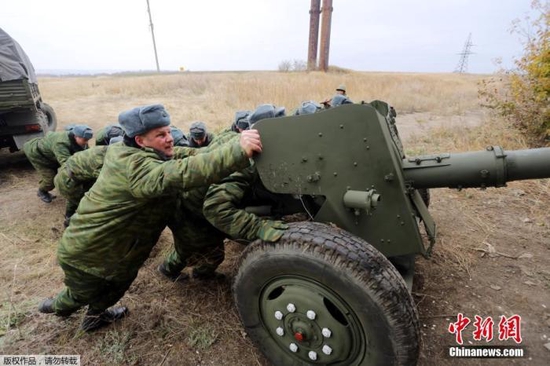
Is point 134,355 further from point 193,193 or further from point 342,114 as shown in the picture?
point 342,114

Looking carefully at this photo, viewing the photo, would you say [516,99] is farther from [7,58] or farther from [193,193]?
[7,58]

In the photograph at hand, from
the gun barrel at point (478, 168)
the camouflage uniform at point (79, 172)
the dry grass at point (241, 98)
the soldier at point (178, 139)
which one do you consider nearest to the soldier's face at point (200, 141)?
the soldier at point (178, 139)

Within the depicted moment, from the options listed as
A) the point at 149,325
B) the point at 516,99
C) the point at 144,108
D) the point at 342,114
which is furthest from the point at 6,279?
the point at 516,99

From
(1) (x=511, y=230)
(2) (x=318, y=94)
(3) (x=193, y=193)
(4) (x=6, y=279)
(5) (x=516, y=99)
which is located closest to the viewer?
(3) (x=193, y=193)

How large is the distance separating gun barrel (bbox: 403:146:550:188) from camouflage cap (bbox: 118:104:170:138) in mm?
1523

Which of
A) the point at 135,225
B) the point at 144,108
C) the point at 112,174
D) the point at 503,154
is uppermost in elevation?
the point at 144,108

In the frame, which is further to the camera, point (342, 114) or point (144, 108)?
point (144, 108)

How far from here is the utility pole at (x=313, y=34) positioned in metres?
17.4

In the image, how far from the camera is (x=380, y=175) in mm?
1874

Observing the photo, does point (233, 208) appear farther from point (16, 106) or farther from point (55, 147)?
point (16, 106)

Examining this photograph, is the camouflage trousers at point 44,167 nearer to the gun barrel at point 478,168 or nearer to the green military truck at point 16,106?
the green military truck at point 16,106

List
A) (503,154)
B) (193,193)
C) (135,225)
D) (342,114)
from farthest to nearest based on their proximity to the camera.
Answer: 1. (193,193)
2. (135,225)
3. (503,154)
4. (342,114)

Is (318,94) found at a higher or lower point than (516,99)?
lower

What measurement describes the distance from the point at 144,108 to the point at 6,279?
105 inches
